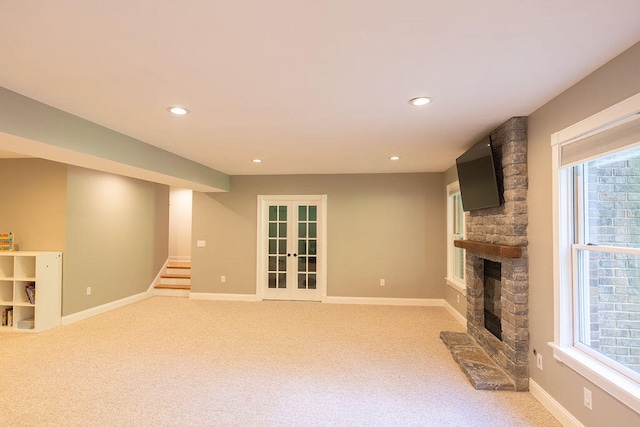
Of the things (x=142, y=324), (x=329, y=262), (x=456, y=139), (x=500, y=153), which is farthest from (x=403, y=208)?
(x=142, y=324)

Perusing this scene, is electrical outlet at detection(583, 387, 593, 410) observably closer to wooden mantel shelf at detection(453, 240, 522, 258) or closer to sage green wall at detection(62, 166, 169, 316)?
wooden mantel shelf at detection(453, 240, 522, 258)

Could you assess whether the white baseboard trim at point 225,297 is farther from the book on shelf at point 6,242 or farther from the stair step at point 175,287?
the book on shelf at point 6,242

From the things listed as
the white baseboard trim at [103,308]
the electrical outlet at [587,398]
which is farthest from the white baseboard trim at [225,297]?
the electrical outlet at [587,398]

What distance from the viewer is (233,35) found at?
1594 millimetres

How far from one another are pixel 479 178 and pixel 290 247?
380 centimetres

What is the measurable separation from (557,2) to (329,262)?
510 cm

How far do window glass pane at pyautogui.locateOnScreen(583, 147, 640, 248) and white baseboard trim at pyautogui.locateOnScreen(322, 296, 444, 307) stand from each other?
150 inches

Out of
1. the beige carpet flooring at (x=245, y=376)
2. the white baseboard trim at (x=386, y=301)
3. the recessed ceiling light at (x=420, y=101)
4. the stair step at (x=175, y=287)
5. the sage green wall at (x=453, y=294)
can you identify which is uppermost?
the recessed ceiling light at (x=420, y=101)

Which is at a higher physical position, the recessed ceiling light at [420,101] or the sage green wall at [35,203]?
the recessed ceiling light at [420,101]

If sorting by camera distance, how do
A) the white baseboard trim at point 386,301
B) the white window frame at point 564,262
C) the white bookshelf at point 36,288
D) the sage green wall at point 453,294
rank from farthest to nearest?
the white baseboard trim at point 386,301
the sage green wall at point 453,294
the white bookshelf at point 36,288
the white window frame at point 564,262

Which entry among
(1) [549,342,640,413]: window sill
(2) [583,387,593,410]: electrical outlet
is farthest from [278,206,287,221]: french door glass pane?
(2) [583,387,593,410]: electrical outlet

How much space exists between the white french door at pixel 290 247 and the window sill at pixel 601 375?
4.23 meters

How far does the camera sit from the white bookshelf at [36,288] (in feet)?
14.1

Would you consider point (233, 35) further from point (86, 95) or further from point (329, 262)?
point (329, 262)
